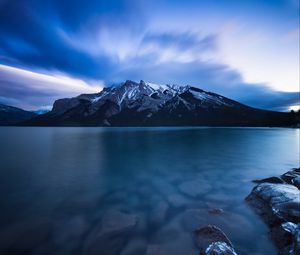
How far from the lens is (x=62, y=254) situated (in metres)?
8.38

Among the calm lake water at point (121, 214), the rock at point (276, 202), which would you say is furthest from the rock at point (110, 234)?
the rock at point (276, 202)

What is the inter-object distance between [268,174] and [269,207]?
14.8 meters

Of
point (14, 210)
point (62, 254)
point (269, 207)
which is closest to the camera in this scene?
point (62, 254)

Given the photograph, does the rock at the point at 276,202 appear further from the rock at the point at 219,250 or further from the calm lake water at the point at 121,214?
the rock at the point at 219,250

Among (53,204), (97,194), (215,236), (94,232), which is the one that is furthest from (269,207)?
(53,204)

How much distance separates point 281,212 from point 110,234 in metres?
8.82

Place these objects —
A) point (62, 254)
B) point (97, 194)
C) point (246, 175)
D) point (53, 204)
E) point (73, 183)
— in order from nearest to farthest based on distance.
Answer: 1. point (62, 254)
2. point (53, 204)
3. point (97, 194)
4. point (73, 183)
5. point (246, 175)

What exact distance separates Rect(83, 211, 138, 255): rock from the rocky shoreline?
6.86 m

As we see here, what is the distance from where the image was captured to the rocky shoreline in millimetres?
8219

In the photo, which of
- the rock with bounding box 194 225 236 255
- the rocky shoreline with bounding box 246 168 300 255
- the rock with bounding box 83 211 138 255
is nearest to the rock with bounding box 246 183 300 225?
the rocky shoreline with bounding box 246 168 300 255

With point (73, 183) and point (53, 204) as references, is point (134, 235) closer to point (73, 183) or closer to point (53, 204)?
point (53, 204)

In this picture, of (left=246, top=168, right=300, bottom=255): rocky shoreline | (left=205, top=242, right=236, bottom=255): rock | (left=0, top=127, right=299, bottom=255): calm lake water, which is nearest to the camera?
(left=205, top=242, right=236, bottom=255): rock

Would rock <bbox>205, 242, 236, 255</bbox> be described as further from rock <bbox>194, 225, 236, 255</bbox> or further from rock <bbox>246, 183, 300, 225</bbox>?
rock <bbox>246, 183, 300, 225</bbox>

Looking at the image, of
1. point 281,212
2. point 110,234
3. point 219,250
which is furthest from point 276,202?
point 110,234
